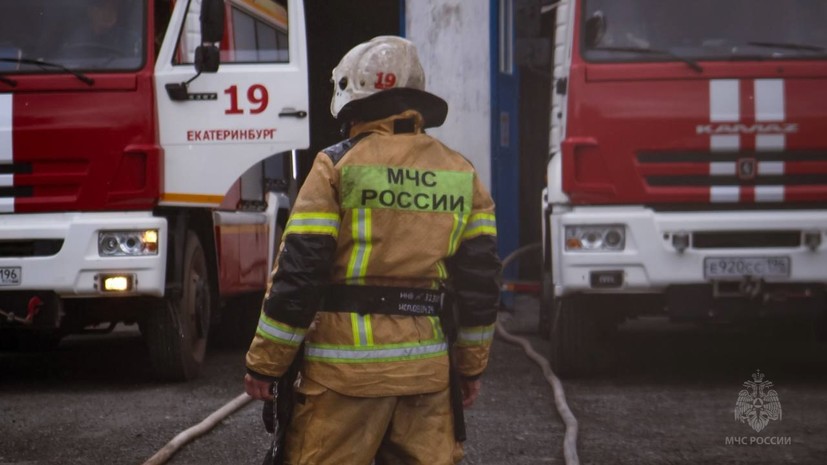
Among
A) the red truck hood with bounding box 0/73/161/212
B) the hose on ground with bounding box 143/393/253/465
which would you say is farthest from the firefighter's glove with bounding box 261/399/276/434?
the red truck hood with bounding box 0/73/161/212

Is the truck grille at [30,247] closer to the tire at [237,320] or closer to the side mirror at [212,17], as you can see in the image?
the side mirror at [212,17]

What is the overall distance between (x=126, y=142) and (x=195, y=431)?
2.20m

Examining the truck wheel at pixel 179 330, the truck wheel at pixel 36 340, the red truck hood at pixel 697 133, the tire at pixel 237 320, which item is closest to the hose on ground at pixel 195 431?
the truck wheel at pixel 179 330

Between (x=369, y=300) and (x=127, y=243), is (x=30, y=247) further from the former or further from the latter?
(x=369, y=300)

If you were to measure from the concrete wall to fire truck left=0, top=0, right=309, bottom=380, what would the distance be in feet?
17.2

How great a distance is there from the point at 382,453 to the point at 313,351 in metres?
0.33

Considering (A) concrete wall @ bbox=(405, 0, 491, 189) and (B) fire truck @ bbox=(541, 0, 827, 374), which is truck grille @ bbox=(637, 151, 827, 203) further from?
(A) concrete wall @ bbox=(405, 0, 491, 189)

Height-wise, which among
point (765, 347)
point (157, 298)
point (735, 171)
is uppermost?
point (735, 171)

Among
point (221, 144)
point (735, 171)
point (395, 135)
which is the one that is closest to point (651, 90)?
point (735, 171)

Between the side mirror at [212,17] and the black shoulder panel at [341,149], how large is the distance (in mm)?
4228

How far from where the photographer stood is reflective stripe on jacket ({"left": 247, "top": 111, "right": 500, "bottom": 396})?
3.58 meters

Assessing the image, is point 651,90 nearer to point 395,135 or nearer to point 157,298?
point 157,298

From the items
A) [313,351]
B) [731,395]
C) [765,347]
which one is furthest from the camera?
[765,347]

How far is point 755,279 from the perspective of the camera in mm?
8336
